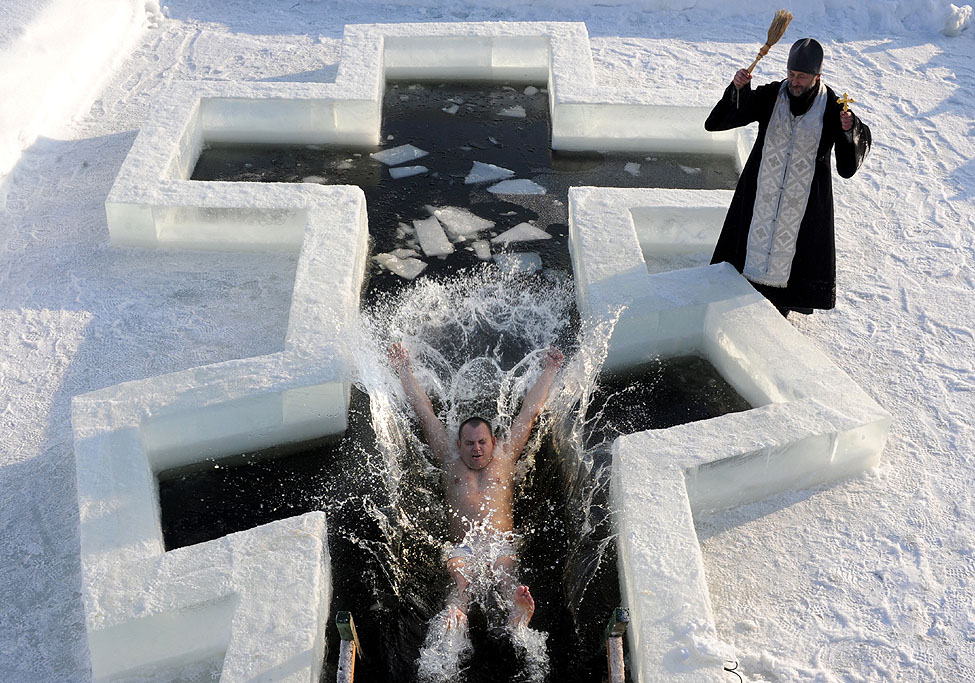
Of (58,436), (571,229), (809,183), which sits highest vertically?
(809,183)

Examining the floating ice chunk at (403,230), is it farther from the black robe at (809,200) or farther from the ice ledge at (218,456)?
the black robe at (809,200)

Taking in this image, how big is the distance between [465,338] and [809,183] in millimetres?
1718

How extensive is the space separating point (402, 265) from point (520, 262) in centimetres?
63

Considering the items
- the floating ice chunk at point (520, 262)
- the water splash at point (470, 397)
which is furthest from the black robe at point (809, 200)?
the floating ice chunk at point (520, 262)

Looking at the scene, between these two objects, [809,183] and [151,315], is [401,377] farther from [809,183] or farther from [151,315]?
[809,183]

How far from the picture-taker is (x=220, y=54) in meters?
7.05

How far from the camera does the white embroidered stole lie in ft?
13.5

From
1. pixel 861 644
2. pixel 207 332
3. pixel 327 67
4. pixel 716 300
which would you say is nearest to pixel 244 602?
pixel 207 332

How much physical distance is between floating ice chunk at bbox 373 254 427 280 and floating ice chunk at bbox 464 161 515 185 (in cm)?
85

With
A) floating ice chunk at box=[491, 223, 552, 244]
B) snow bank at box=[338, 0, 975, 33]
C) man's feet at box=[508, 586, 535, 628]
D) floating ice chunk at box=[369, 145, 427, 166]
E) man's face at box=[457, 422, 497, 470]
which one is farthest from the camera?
snow bank at box=[338, 0, 975, 33]

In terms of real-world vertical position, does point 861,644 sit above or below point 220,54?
below

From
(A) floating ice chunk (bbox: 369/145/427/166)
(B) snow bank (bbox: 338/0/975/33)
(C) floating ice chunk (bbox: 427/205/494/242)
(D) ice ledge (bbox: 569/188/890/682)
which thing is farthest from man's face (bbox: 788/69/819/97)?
(B) snow bank (bbox: 338/0/975/33)

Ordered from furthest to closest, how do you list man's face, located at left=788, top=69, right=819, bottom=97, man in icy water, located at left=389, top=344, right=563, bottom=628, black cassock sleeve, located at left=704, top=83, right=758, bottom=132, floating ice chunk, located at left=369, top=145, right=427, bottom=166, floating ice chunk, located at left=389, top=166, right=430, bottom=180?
floating ice chunk, located at left=369, top=145, right=427, bottom=166 → floating ice chunk, located at left=389, top=166, right=430, bottom=180 → black cassock sleeve, located at left=704, top=83, right=758, bottom=132 → man's face, located at left=788, top=69, right=819, bottom=97 → man in icy water, located at left=389, top=344, right=563, bottom=628

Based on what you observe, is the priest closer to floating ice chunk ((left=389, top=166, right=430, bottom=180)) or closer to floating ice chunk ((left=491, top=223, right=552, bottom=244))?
floating ice chunk ((left=491, top=223, right=552, bottom=244))
